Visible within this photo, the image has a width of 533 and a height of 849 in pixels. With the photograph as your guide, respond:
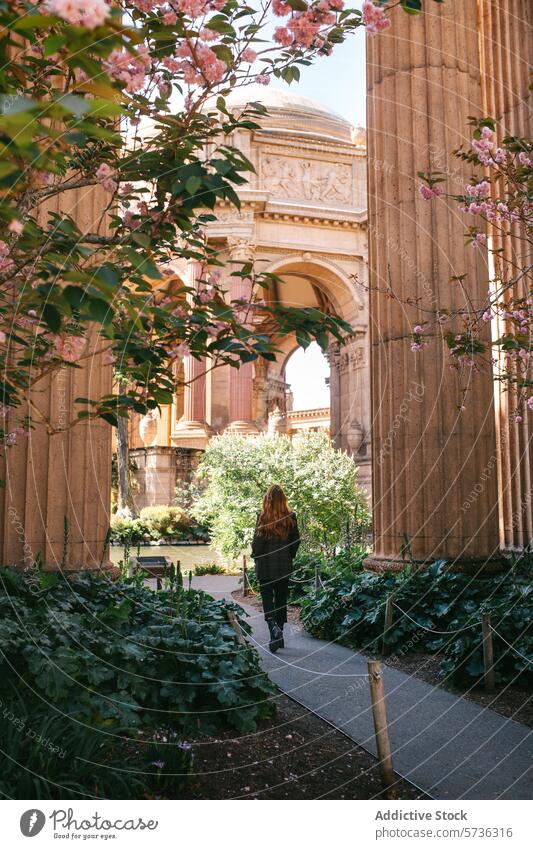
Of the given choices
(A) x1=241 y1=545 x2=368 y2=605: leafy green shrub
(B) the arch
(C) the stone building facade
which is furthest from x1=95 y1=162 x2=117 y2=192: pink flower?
(B) the arch

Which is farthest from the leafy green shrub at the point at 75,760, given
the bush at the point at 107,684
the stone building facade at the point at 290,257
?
the stone building facade at the point at 290,257

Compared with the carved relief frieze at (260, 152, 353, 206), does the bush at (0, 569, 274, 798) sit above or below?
below

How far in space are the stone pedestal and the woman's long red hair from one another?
2126 centimetres

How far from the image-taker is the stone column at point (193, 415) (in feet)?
102

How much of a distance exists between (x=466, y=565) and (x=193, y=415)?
25000 millimetres

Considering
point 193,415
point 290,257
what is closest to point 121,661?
point 193,415

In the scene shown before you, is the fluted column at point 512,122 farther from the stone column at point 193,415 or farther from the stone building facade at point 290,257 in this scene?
the stone column at point 193,415

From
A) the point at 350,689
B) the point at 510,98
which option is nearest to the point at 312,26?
the point at 350,689

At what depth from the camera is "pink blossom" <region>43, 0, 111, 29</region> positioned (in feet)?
5.21

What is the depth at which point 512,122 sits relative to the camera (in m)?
9.61

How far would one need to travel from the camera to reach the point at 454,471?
7.95 meters

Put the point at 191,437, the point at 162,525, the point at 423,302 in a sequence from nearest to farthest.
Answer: the point at 423,302 → the point at 162,525 → the point at 191,437

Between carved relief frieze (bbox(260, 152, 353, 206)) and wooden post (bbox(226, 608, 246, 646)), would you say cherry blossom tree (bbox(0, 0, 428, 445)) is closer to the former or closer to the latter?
wooden post (bbox(226, 608, 246, 646))

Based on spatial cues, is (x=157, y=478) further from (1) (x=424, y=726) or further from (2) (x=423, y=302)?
(1) (x=424, y=726)
